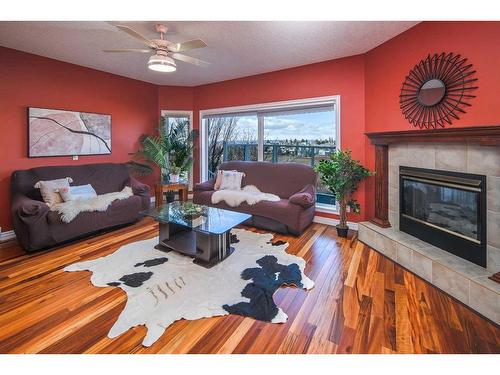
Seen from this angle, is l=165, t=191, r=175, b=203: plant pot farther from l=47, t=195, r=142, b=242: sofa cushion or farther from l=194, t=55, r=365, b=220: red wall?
l=194, t=55, r=365, b=220: red wall

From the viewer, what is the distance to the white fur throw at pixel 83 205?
2.94 m

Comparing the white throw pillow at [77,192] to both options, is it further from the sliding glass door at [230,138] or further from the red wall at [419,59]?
the red wall at [419,59]

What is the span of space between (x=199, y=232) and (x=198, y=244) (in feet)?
0.70

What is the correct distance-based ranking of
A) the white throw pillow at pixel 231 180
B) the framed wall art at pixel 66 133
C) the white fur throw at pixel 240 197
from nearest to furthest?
the framed wall art at pixel 66 133, the white fur throw at pixel 240 197, the white throw pillow at pixel 231 180

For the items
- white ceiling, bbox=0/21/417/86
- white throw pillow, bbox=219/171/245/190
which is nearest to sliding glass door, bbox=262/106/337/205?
white throw pillow, bbox=219/171/245/190

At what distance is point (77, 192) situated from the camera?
3.49 metres

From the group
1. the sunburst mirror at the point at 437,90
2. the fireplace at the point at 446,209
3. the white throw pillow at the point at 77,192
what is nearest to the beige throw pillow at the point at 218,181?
the white throw pillow at the point at 77,192

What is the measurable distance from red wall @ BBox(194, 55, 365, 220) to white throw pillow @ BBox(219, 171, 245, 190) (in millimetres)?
1409

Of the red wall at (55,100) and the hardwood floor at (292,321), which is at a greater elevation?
the red wall at (55,100)

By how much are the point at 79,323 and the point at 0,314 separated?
651 millimetres

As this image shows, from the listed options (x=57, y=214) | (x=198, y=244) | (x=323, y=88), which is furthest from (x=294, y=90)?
(x=57, y=214)

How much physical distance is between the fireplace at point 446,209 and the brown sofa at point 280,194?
3.88 feet

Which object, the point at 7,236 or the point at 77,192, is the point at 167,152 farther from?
the point at 7,236
